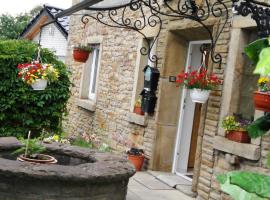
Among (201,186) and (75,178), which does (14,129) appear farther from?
(75,178)

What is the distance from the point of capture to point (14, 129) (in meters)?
8.62

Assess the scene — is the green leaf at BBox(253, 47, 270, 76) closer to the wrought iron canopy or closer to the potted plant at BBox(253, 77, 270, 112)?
the potted plant at BBox(253, 77, 270, 112)

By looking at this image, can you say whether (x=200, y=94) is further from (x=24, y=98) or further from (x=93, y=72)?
(x=93, y=72)

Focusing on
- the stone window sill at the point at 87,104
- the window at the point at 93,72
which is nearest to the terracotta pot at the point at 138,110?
the stone window sill at the point at 87,104

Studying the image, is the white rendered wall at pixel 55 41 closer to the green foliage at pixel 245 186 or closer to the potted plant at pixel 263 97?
the potted plant at pixel 263 97

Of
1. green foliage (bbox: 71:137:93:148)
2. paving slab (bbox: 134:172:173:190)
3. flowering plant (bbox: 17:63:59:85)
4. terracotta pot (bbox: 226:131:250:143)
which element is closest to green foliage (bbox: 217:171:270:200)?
terracotta pot (bbox: 226:131:250:143)

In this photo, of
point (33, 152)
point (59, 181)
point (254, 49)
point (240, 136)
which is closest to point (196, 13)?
point (240, 136)

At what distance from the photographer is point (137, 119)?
8.41m

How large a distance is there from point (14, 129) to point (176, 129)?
311cm

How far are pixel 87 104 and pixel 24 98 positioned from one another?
2724 millimetres

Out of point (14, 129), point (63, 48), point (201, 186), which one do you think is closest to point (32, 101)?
point (14, 129)

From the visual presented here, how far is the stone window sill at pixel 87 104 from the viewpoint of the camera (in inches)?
421

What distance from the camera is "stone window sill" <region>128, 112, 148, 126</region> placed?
820 centimetres

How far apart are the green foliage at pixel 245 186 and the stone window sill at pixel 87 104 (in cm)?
991
